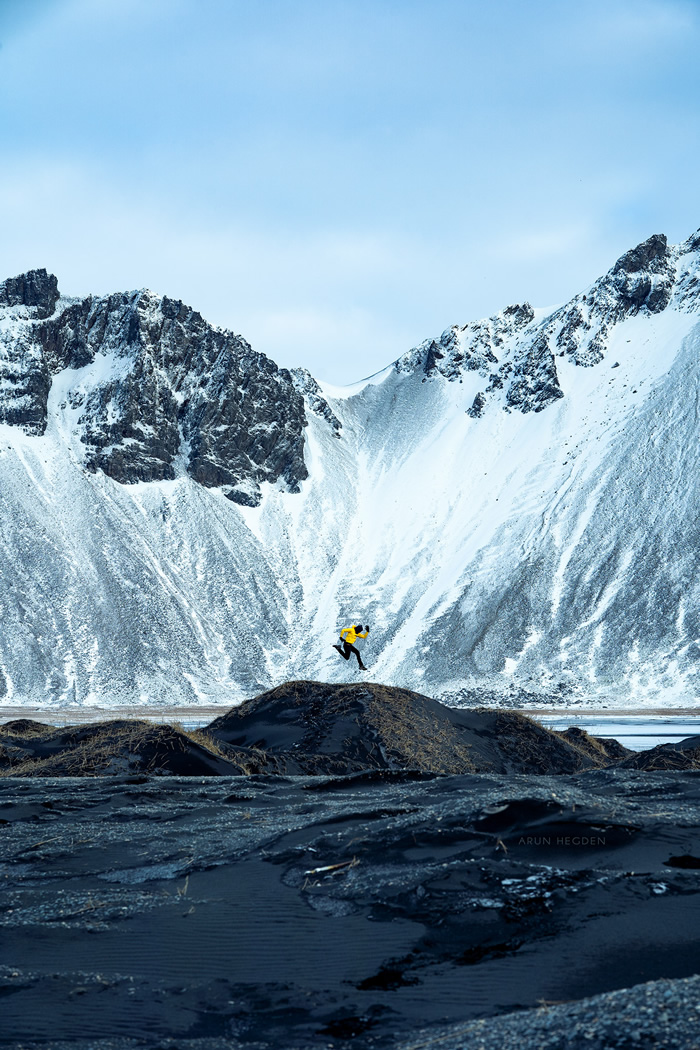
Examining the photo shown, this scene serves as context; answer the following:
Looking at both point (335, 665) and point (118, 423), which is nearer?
point (335, 665)

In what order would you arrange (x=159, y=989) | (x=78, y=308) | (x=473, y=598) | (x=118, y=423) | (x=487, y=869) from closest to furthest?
(x=159, y=989), (x=487, y=869), (x=473, y=598), (x=118, y=423), (x=78, y=308)

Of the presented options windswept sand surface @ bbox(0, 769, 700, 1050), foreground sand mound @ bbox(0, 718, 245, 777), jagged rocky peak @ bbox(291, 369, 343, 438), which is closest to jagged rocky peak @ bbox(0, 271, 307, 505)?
jagged rocky peak @ bbox(291, 369, 343, 438)

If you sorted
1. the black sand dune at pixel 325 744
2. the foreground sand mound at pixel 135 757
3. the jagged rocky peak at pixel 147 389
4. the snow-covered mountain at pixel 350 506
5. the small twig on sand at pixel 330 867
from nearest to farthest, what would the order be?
the small twig on sand at pixel 330 867
the foreground sand mound at pixel 135 757
the black sand dune at pixel 325 744
the snow-covered mountain at pixel 350 506
the jagged rocky peak at pixel 147 389

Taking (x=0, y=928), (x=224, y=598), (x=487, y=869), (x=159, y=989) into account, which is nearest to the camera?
(x=159, y=989)

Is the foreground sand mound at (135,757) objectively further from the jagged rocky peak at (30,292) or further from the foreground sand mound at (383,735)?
the jagged rocky peak at (30,292)

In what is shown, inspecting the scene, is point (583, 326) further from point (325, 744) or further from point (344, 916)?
point (344, 916)

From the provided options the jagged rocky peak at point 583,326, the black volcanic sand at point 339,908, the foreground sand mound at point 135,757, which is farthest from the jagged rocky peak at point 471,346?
the black volcanic sand at point 339,908

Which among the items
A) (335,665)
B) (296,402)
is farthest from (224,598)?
(296,402)

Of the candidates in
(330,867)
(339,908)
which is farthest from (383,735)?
(339,908)

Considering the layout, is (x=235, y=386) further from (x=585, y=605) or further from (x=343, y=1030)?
(x=343, y=1030)
